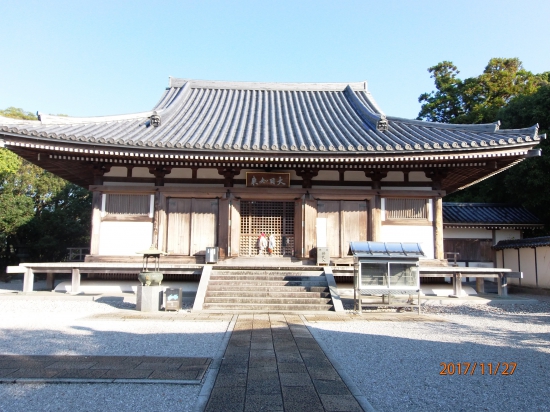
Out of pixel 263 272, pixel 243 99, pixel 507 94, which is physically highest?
pixel 507 94

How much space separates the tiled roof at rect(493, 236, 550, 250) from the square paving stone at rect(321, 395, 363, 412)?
12708 millimetres

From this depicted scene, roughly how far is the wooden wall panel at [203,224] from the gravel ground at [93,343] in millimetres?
2656

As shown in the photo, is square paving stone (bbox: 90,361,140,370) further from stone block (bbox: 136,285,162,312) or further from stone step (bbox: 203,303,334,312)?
stone step (bbox: 203,303,334,312)

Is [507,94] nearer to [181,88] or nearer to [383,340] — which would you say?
[181,88]

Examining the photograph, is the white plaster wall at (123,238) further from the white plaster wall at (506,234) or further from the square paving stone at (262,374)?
the white plaster wall at (506,234)

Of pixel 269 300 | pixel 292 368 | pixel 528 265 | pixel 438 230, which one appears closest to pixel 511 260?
pixel 528 265

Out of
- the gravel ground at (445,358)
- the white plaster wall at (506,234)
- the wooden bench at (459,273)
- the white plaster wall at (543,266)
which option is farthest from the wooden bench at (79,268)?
the white plaster wall at (506,234)

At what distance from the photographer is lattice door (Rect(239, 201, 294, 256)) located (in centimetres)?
1320

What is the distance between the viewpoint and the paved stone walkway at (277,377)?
149 inches

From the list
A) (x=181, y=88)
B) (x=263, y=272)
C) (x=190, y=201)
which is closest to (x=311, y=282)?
(x=263, y=272)

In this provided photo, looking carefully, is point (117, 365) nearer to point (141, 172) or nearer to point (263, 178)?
point (263, 178)

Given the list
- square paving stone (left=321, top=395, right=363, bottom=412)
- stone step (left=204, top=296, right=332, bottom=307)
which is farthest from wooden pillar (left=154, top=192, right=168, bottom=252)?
square paving stone (left=321, top=395, right=363, bottom=412)

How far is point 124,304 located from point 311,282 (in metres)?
4.89

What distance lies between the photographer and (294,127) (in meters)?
14.4
